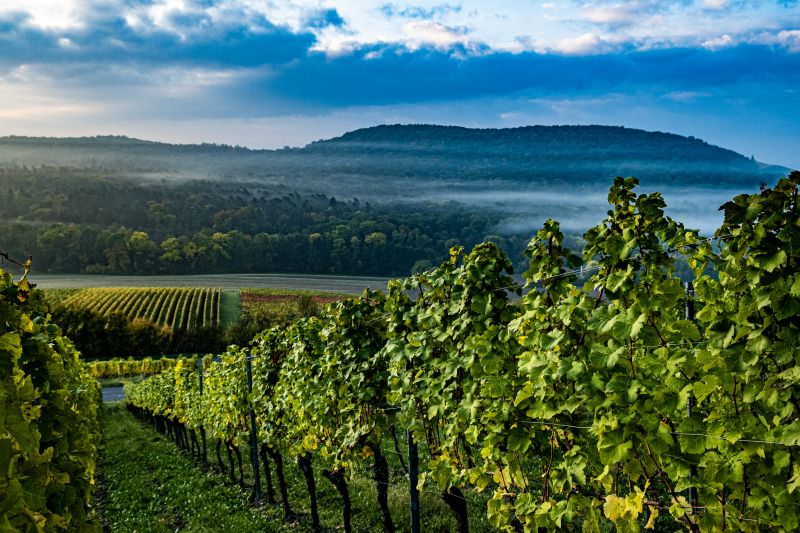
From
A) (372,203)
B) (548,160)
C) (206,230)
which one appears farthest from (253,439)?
(548,160)

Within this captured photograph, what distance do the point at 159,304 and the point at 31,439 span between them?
89.9 meters

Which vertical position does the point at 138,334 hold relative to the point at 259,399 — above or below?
below

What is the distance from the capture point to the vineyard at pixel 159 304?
8119 centimetres

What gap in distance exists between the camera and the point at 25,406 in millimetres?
4418

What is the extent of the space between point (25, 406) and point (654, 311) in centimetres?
389

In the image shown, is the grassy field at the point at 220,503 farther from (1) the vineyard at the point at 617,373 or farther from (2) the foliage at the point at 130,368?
(2) the foliage at the point at 130,368

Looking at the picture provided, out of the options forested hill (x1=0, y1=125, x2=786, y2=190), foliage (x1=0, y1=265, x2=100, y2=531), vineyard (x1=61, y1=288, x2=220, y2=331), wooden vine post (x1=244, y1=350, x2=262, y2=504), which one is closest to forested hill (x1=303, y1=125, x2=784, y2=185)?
forested hill (x1=0, y1=125, x2=786, y2=190)

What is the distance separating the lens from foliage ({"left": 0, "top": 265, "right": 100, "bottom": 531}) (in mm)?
3104

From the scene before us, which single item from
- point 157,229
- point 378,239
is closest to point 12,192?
point 157,229

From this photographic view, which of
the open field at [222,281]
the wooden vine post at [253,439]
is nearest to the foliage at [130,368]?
the open field at [222,281]

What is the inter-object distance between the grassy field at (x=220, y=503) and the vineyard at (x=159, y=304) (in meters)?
64.6

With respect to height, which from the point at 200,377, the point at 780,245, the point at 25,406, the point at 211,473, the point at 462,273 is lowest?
the point at 211,473

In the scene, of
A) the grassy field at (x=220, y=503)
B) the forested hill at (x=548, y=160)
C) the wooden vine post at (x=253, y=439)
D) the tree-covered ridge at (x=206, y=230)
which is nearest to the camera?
the grassy field at (x=220, y=503)

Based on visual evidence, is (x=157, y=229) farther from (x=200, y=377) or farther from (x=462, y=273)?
(x=462, y=273)
